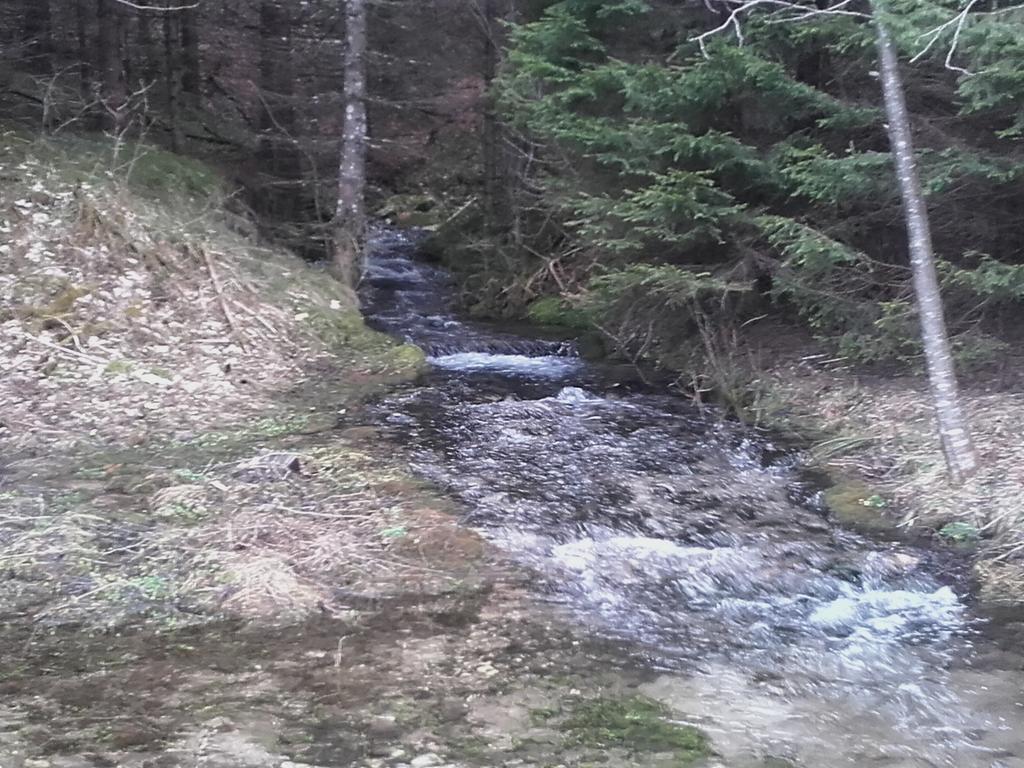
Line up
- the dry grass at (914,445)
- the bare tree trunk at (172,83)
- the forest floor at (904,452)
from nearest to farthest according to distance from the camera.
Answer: the forest floor at (904,452) < the dry grass at (914,445) < the bare tree trunk at (172,83)

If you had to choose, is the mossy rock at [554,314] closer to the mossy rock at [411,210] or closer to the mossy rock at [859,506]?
the mossy rock at [859,506]

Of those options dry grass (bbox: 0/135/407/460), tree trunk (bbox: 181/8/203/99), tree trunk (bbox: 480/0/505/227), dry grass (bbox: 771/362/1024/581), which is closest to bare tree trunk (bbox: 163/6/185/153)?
tree trunk (bbox: 181/8/203/99)

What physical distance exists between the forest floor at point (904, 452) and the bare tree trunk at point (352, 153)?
277 inches

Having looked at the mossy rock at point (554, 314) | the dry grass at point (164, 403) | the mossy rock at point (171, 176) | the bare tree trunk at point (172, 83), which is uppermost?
the bare tree trunk at point (172, 83)

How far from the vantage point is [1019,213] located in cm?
888

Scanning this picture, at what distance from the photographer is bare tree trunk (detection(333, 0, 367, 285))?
1384 centimetres

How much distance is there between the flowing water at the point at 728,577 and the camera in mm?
4520

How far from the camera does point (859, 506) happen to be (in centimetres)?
749

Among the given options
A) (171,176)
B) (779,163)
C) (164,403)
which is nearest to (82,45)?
(171,176)

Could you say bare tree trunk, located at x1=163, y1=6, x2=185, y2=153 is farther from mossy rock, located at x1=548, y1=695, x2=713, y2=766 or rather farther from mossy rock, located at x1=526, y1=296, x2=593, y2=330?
mossy rock, located at x1=548, y1=695, x2=713, y2=766

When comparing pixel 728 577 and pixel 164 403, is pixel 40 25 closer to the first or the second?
pixel 164 403

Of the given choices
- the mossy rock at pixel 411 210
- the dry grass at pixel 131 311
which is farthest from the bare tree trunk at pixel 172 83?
the mossy rock at pixel 411 210

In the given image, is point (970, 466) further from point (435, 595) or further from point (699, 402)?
point (435, 595)

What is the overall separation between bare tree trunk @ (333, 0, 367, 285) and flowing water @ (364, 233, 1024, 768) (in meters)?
4.43
